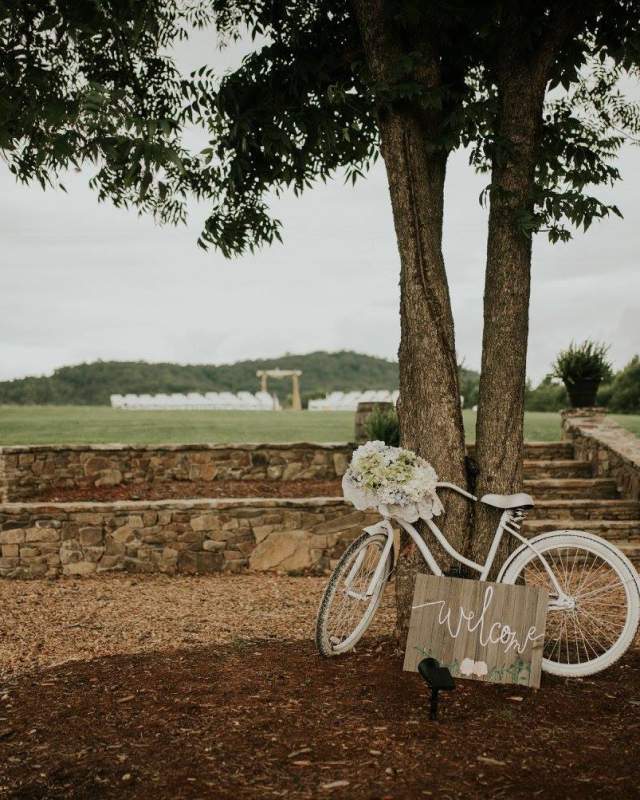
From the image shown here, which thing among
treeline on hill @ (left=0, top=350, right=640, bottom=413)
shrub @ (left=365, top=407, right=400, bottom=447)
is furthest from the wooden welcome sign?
treeline on hill @ (left=0, top=350, right=640, bottom=413)

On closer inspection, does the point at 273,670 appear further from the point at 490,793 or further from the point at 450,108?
the point at 450,108

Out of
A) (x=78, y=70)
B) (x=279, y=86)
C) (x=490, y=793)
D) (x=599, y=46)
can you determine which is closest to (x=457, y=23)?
(x=599, y=46)

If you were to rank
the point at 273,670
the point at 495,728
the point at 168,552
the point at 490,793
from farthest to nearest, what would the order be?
1. the point at 168,552
2. the point at 273,670
3. the point at 495,728
4. the point at 490,793

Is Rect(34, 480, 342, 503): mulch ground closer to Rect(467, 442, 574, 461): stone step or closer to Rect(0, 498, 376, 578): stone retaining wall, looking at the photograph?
Rect(0, 498, 376, 578): stone retaining wall

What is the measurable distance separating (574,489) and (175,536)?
16.1 ft

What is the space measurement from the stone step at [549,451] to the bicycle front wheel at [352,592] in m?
6.90

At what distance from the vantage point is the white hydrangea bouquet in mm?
4641

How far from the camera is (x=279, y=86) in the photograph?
627 centimetres

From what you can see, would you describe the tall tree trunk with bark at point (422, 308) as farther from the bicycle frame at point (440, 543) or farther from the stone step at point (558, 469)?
the stone step at point (558, 469)

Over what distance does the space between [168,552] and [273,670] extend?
379 cm

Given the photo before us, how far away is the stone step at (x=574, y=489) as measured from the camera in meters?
9.91

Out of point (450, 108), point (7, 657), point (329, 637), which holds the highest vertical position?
point (450, 108)

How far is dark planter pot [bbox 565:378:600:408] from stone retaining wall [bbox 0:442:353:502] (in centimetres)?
370

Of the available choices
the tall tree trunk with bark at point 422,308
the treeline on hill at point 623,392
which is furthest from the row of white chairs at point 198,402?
the tall tree trunk with bark at point 422,308
